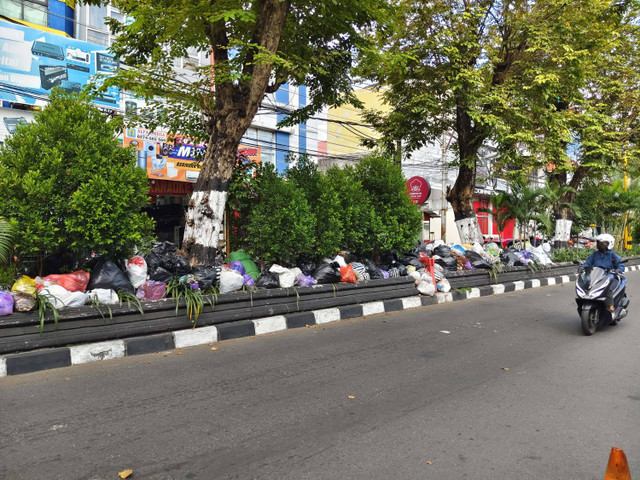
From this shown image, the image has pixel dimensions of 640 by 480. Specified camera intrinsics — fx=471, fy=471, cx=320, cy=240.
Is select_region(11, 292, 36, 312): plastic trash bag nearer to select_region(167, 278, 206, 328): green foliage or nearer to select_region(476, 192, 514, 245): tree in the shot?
select_region(167, 278, 206, 328): green foliage

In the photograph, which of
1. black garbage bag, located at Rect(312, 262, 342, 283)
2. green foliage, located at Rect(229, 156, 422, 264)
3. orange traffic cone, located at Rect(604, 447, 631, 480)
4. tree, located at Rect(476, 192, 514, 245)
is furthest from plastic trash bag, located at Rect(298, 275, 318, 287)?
tree, located at Rect(476, 192, 514, 245)

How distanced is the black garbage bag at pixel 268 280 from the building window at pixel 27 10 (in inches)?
447

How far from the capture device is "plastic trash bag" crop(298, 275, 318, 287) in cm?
731

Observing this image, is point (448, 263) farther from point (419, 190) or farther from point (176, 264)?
point (176, 264)

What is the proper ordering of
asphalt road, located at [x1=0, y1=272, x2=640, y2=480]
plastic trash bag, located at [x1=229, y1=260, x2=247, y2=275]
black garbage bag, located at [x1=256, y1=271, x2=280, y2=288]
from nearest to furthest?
asphalt road, located at [x1=0, y1=272, x2=640, y2=480] < black garbage bag, located at [x1=256, y1=271, x2=280, y2=288] < plastic trash bag, located at [x1=229, y1=260, x2=247, y2=275]

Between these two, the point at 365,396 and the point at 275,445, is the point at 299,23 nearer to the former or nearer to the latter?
the point at 365,396

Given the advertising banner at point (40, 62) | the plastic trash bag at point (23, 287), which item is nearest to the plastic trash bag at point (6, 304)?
the plastic trash bag at point (23, 287)

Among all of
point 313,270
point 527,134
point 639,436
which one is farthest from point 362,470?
point 527,134

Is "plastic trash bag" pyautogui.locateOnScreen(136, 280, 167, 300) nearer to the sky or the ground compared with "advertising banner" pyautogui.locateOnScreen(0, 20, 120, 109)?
nearer to the ground

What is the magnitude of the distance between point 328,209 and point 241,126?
6.36 feet

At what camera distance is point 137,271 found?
5.79 m

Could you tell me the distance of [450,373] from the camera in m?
4.50

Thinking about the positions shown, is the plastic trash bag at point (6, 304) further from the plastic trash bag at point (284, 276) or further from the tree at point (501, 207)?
the tree at point (501, 207)

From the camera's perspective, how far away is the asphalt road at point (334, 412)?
267cm
